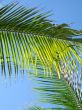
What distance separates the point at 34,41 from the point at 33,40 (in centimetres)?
2

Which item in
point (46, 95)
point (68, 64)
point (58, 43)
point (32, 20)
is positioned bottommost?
point (46, 95)

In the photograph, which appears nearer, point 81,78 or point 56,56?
point 56,56

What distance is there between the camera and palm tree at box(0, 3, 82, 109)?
7.86 ft

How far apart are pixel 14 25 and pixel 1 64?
0.36m

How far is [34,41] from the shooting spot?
8.24ft

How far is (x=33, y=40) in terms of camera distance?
2.53 meters

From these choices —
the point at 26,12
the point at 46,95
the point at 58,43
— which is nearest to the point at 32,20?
the point at 26,12

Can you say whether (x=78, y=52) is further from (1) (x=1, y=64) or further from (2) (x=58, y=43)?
(1) (x=1, y=64)

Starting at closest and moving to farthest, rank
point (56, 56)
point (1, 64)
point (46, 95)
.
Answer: point (1, 64) < point (56, 56) < point (46, 95)

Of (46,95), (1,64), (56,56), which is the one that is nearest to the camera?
(1,64)

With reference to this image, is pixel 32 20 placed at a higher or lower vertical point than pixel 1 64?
higher

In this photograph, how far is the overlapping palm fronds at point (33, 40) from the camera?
240cm

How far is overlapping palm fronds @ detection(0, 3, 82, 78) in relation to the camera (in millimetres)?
2396

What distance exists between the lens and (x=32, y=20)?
8.31 ft
